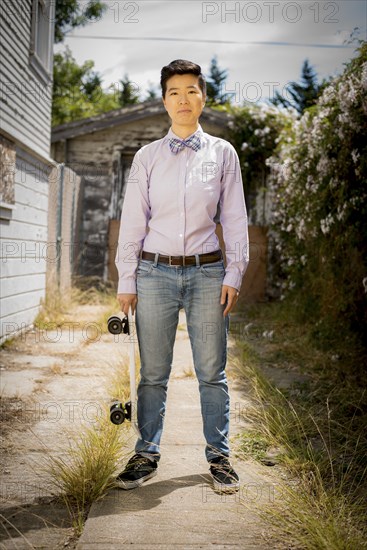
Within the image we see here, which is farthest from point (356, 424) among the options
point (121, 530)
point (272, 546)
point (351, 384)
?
point (121, 530)

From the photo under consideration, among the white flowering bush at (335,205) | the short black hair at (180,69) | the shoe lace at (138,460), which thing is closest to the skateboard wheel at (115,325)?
the shoe lace at (138,460)

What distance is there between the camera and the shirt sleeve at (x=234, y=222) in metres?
2.82

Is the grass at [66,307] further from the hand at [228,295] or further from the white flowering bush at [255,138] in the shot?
the hand at [228,295]

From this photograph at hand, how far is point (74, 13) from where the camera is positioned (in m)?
18.9

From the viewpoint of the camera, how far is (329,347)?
5645mm

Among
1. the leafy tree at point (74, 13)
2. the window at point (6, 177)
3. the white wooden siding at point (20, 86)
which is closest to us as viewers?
the window at point (6, 177)

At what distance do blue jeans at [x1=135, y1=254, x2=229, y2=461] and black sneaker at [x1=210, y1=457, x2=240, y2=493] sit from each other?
5 centimetres

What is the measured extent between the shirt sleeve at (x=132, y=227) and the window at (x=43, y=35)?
20.1 feet

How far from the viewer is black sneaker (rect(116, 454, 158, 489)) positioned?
275cm

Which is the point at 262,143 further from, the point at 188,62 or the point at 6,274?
the point at 188,62

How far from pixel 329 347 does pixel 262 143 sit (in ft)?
20.9

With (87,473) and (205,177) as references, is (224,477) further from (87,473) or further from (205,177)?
(205,177)

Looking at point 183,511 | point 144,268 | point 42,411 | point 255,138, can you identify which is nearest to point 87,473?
point 183,511

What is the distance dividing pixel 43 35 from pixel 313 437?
25.2 ft
